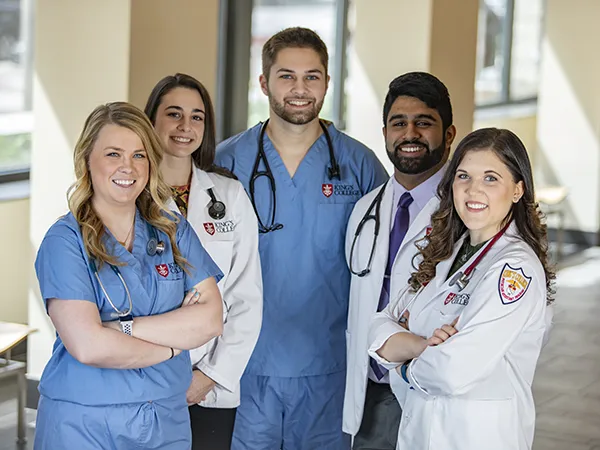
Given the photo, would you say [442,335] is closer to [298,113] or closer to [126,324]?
[126,324]

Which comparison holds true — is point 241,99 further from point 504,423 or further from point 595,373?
point 504,423

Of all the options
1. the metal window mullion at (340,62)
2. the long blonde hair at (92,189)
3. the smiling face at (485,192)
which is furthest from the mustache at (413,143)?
the metal window mullion at (340,62)

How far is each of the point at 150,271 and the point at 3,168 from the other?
346 centimetres

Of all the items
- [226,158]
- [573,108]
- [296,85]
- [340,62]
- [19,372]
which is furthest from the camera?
[573,108]

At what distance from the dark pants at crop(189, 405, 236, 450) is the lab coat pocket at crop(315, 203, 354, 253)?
60 centimetres

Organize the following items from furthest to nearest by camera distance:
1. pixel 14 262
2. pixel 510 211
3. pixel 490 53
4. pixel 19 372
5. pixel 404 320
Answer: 1. pixel 490 53
2. pixel 14 262
3. pixel 19 372
4. pixel 404 320
5. pixel 510 211

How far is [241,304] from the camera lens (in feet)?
10.2

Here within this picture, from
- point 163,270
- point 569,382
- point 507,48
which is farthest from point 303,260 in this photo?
point 507,48

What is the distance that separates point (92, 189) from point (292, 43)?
102 cm

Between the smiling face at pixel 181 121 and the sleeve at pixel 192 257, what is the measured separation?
1.58 feet

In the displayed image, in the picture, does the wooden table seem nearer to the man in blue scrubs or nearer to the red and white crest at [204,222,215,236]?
the man in blue scrubs

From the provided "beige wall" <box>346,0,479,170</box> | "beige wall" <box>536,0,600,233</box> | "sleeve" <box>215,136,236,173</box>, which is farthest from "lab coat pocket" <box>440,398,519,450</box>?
"beige wall" <box>536,0,600,233</box>

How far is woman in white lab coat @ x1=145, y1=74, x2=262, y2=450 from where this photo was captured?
3.08 m

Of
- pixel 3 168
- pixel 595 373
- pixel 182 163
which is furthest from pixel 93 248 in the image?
pixel 595 373
